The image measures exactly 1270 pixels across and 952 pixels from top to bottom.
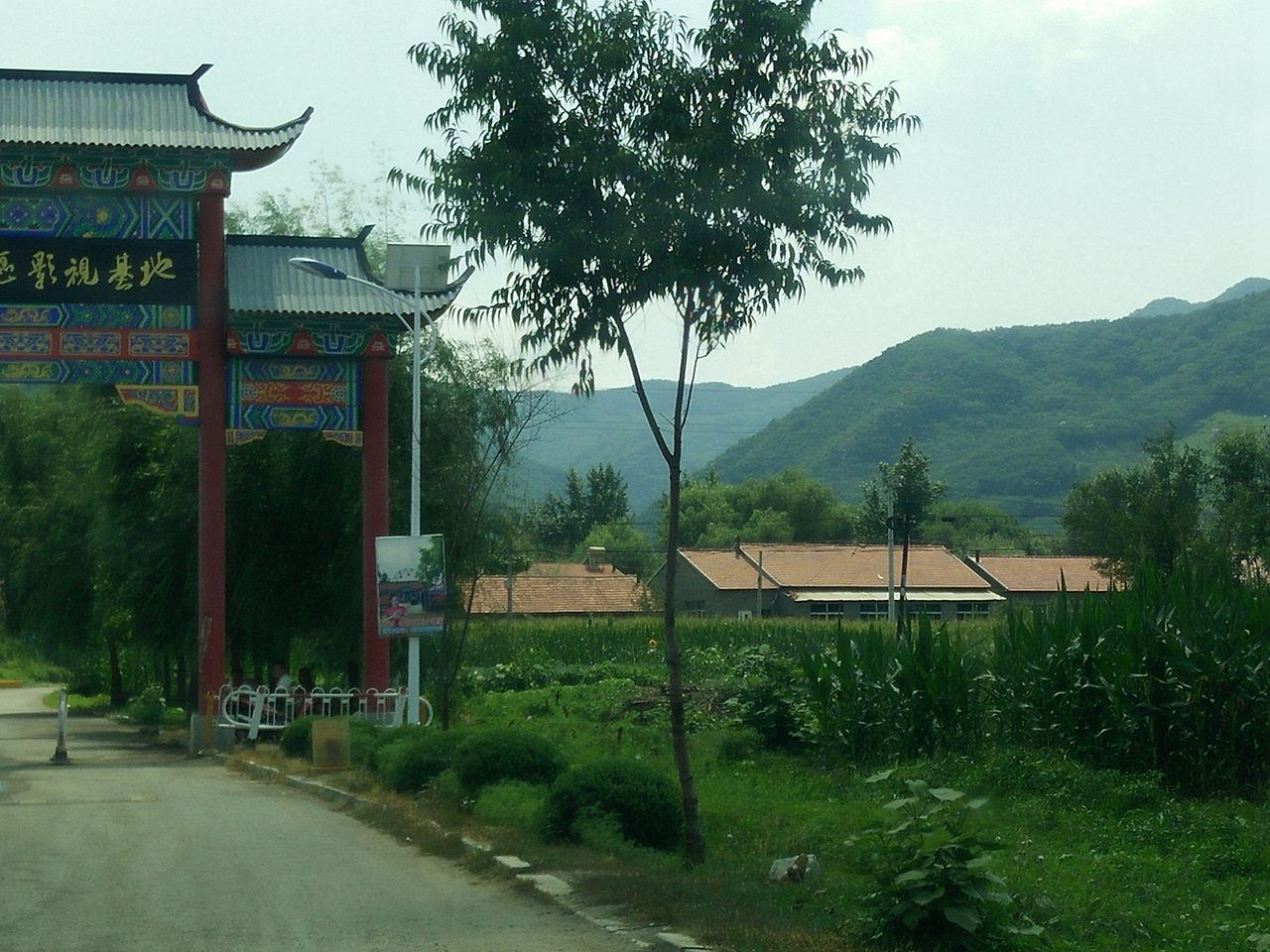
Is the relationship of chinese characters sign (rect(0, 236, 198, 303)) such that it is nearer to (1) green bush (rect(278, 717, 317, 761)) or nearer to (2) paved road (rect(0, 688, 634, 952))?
(1) green bush (rect(278, 717, 317, 761))

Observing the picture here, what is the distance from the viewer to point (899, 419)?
143000 mm

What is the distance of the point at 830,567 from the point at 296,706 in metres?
54.6

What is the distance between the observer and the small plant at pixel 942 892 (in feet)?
23.1

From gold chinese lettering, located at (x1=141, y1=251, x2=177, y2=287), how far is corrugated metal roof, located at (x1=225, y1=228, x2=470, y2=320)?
97 centimetres

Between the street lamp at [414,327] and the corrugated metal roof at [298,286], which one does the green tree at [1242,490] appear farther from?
the corrugated metal roof at [298,286]

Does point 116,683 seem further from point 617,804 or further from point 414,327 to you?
point 617,804

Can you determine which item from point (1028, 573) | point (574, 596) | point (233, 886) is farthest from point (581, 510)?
point (233, 886)

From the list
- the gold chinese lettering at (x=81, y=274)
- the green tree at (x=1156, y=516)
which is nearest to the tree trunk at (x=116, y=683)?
the gold chinese lettering at (x=81, y=274)

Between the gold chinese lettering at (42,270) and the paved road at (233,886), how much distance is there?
782cm

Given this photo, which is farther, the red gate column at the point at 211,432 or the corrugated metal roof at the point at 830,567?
the corrugated metal roof at the point at 830,567

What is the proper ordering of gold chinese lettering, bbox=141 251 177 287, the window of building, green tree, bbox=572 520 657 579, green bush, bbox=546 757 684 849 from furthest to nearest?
green tree, bbox=572 520 657 579 < the window of building < gold chinese lettering, bbox=141 251 177 287 < green bush, bbox=546 757 684 849

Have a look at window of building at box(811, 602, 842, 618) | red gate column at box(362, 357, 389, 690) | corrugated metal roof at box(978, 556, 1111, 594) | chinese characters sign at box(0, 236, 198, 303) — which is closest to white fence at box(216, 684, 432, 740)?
red gate column at box(362, 357, 389, 690)

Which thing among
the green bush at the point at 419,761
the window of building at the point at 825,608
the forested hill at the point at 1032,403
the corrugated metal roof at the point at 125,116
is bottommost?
the window of building at the point at 825,608

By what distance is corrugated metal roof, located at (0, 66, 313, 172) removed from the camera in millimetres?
19922
